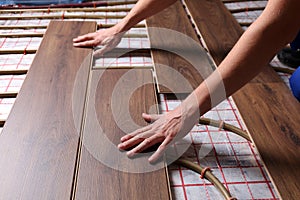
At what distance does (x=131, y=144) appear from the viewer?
4.38 feet

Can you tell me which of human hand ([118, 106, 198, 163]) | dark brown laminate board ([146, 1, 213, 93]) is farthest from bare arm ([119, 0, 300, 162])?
dark brown laminate board ([146, 1, 213, 93])

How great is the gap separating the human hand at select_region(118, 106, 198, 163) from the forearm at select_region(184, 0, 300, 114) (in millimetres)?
77

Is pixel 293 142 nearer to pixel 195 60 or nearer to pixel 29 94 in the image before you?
pixel 195 60

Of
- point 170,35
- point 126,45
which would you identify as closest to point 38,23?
point 126,45

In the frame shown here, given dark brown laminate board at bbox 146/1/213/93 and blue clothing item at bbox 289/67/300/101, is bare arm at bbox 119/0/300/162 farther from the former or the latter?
blue clothing item at bbox 289/67/300/101

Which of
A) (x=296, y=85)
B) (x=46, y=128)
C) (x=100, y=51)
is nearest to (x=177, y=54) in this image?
(x=100, y=51)

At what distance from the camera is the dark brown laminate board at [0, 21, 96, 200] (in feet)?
3.92

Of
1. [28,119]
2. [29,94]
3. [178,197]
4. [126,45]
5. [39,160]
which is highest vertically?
[126,45]

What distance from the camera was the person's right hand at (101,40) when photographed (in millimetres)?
1955

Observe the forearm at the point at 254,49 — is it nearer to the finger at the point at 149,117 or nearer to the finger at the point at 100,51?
the finger at the point at 149,117

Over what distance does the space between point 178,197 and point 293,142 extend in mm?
557

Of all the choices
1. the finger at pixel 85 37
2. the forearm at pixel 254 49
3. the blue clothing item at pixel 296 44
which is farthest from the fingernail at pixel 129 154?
the blue clothing item at pixel 296 44

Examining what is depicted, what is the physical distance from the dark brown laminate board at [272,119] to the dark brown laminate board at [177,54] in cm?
11

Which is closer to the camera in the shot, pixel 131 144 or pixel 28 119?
pixel 131 144
